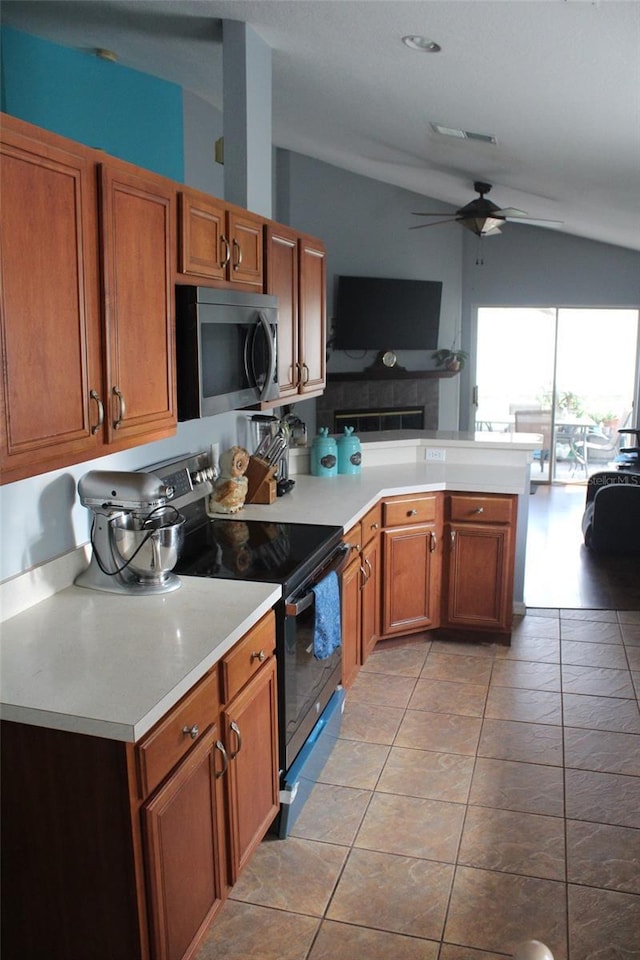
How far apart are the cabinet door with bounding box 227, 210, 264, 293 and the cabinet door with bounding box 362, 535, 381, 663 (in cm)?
128

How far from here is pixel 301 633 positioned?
262 cm

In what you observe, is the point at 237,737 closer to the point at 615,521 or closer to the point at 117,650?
the point at 117,650

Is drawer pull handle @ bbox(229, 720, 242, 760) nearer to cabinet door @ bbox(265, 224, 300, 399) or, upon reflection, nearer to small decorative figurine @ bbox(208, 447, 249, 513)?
small decorative figurine @ bbox(208, 447, 249, 513)

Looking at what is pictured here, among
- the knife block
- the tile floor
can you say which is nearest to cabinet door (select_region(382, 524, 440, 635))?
the tile floor

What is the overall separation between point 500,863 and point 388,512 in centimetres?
173

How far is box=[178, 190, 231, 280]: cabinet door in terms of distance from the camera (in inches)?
96.3

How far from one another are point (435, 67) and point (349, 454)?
1.80m

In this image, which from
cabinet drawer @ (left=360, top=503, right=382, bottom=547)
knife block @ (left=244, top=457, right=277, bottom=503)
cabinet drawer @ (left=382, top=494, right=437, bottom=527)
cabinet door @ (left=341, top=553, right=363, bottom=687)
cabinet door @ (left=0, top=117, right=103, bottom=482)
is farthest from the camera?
cabinet drawer @ (left=382, top=494, right=437, bottom=527)

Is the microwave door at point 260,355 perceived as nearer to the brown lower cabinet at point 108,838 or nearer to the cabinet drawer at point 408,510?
the cabinet drawer at point 408,510

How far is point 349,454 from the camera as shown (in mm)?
4180

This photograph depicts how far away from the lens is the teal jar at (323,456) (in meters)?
4.08

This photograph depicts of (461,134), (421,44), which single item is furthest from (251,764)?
(461,134)

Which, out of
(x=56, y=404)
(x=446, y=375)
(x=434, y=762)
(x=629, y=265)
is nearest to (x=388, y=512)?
(x=434, y=762)

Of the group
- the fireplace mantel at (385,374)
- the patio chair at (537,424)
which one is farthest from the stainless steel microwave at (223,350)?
the patio chair at (537,424)
